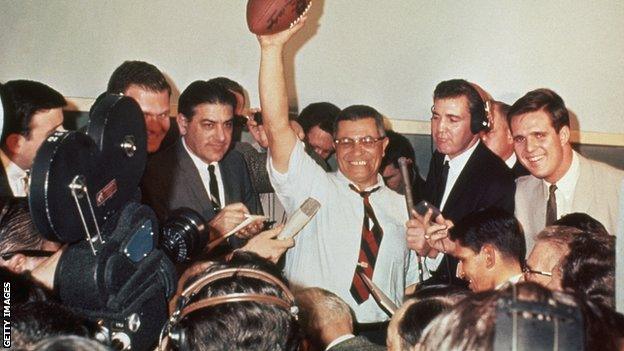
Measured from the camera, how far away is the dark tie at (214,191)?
3.38 meters

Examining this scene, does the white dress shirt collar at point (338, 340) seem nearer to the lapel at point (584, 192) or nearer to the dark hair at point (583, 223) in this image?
the dark hair at point (583, 223)

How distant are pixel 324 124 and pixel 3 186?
72.9 inches

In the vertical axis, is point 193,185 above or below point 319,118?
below

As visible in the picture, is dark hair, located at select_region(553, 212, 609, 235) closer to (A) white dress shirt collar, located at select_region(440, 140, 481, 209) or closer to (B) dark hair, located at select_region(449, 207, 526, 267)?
(B) dark hair, located at select_region(449, 207, 526, 267)

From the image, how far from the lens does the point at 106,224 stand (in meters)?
1.51

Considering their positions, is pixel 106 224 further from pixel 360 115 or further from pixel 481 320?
pixel 360 115

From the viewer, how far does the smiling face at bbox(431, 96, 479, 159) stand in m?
3.61

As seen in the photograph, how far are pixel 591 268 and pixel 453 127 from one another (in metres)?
1.43

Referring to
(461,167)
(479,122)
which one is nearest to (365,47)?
(479,122)

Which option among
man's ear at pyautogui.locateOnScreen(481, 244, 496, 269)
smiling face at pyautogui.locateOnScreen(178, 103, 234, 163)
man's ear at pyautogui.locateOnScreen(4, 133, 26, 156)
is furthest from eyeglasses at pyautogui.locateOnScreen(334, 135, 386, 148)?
man's ear at pyautogui.locateOnScreen(4, 133, 26, 156)

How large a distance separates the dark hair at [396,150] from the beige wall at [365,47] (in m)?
0.39

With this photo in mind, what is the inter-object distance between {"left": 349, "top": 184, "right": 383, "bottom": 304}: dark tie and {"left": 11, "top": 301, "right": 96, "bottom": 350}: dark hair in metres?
1.99

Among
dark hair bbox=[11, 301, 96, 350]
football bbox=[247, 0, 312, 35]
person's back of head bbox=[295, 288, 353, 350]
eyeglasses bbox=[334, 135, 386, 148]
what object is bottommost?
person's back of head bbox=[295, 288, 353, 350]

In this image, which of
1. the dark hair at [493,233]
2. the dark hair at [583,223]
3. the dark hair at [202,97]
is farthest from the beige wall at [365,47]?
the dark hair at [583,223]
